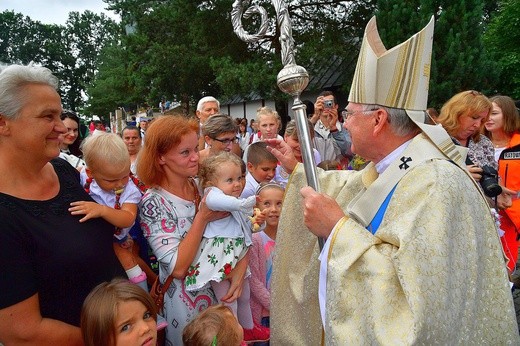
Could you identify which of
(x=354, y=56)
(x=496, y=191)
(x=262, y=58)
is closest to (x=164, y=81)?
(x=262, y=58)

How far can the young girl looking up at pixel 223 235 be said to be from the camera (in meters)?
2.35

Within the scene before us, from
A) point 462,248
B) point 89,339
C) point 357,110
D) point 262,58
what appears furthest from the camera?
point 262,58

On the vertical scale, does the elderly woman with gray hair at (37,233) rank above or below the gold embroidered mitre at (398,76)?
below

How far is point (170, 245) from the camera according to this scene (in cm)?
232

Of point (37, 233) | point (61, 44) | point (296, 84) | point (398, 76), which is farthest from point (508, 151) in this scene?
point (61, 44)

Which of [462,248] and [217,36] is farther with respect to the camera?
[217,36]

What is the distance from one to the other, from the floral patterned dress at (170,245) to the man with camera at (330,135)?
288cm

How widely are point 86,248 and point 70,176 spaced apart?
0.41 meters

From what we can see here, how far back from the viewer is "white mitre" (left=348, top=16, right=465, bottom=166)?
190 centimetres

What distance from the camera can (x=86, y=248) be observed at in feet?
5.89

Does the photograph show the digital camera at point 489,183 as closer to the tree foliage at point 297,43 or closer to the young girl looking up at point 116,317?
the young girl looking up at point 116,317

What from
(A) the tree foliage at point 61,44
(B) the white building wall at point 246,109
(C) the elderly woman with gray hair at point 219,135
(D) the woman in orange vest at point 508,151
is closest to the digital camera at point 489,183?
(D) the woman in orange vest at point 508,151

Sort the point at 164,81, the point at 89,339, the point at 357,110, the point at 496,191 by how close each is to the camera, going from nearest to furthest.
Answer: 1. the point at 89,339
2. the point at 357,110
3. the point at 496,191
4. the point at 164,81

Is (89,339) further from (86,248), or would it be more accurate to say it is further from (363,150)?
(363,150)
